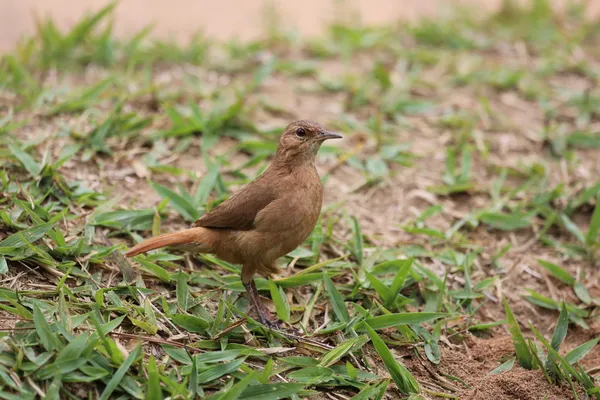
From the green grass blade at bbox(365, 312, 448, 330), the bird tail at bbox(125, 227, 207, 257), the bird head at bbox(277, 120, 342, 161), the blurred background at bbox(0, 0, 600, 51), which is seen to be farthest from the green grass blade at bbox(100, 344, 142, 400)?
the blurred background at bbox(0, 0, 600, 51)

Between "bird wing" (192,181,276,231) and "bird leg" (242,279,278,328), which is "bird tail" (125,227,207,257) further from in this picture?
"bird leg" (242,279,278,328)

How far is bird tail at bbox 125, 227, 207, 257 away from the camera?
14.3ft

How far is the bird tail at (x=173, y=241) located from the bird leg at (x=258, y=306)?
1.33ft

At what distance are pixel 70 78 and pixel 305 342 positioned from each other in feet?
13.5

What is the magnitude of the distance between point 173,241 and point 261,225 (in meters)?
0.55

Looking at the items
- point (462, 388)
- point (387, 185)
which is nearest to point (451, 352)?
point (462, 388)

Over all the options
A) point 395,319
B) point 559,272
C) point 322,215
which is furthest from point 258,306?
point 559,272

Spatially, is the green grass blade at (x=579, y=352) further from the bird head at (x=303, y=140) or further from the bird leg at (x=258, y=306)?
the bird head at (x=303, y=140)

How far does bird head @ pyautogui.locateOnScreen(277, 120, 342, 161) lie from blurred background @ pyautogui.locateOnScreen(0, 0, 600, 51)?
4.33 meters

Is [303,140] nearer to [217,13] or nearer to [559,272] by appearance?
[559,272]

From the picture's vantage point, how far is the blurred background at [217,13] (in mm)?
9266

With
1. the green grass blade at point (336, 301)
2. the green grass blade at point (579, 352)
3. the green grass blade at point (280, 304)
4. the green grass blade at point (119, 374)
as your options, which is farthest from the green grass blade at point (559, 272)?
the green grass blade at point (119, 374)

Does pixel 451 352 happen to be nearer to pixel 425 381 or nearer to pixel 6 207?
pixel 425 381

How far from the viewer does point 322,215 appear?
555 centimetres
